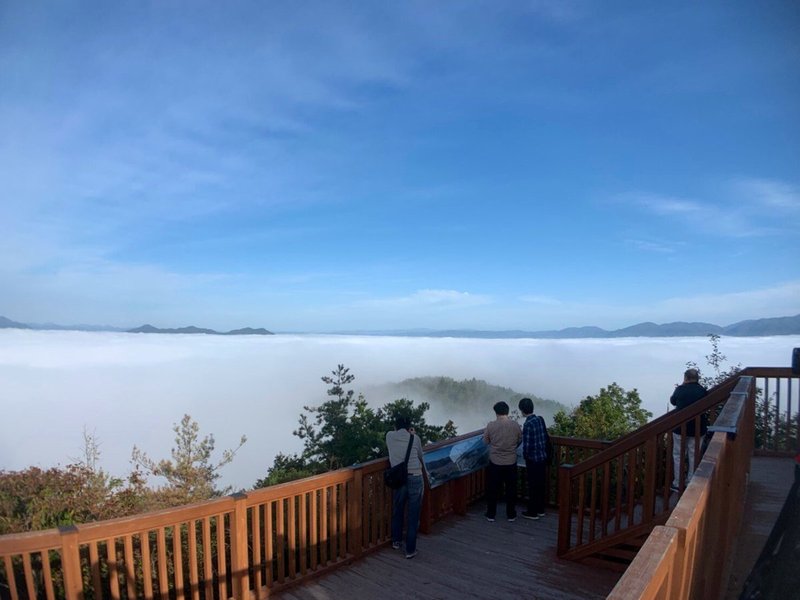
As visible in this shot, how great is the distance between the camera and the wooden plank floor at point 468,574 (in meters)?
5.11

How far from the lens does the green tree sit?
31.4ft

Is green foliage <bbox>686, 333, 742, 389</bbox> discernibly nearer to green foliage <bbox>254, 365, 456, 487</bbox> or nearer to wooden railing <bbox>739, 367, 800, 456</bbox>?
wooden railing <bbox>739, 367, 800, 456</bbox>

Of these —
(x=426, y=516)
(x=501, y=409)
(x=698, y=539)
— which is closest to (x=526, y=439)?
(x=501, y=409)

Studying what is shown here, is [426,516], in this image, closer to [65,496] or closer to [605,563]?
[605,563]

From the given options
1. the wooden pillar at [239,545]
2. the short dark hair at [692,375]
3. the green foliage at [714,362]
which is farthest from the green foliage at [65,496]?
the green foliage at [714,362]

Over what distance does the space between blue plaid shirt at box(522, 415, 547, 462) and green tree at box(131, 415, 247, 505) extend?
6.50 m

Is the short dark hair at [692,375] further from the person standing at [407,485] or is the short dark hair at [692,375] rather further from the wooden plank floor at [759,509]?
the person standing at [407,485]

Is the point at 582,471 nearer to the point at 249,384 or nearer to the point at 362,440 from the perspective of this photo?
the point at 362,440

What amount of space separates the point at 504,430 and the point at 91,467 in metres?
7.02

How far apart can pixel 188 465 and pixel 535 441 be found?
24.1ft

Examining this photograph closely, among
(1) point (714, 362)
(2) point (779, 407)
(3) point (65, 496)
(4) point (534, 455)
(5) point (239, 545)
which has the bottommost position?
(3) point (65, 496)

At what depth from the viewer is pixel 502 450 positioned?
7195mm

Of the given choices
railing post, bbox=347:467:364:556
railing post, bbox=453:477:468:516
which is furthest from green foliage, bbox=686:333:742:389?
railing post, bbox=347:467:364:556

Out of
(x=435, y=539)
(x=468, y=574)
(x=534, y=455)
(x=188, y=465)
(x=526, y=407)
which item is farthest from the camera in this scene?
(x=188, y=465)
